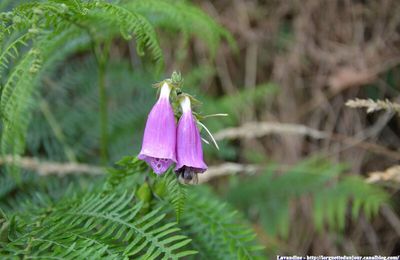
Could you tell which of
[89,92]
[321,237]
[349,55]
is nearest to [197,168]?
[89,92]

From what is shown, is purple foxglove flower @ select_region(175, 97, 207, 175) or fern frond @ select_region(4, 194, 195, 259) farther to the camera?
purple foxglove flower @ select_region(175, 97, 207, 175)

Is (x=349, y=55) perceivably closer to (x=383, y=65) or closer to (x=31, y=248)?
(x=383, y=65)

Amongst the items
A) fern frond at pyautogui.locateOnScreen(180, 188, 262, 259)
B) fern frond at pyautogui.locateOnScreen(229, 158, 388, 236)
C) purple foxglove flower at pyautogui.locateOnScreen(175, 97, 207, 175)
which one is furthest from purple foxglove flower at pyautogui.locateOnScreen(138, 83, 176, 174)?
fern frond at pyautogui.locateOnScreen(229, 158, 388, 236)

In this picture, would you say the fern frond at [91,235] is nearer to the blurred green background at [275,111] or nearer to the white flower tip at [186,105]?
the white flower tip at [186,105]

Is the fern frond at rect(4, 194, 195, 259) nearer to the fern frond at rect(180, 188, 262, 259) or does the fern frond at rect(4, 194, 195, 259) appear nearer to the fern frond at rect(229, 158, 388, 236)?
the fern frond at rect(180, 188, 262, 259)

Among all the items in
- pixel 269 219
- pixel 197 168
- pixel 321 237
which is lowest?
pixel 321 237

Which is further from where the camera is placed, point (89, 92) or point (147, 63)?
point (147, 63)

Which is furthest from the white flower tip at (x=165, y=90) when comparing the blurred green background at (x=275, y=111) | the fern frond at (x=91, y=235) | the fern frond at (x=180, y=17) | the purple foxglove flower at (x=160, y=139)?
the blurred green background at (x=275, y=111)

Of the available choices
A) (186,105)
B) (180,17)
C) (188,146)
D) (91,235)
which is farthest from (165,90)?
(180,17)
